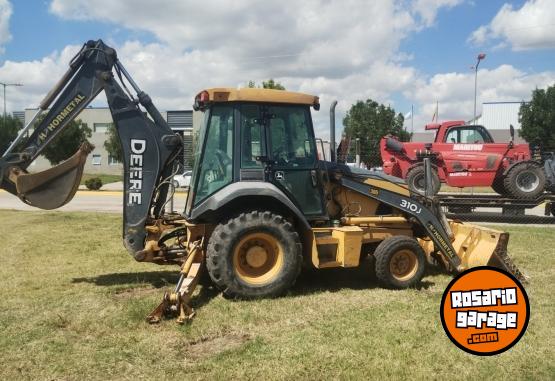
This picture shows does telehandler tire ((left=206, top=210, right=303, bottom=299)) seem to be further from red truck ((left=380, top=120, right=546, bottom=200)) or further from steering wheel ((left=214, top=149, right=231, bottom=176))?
red truck ((left=380, top=120, right=546, bottom=200))

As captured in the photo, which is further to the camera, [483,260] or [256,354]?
[483,260]

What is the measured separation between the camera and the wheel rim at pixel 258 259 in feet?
20.8

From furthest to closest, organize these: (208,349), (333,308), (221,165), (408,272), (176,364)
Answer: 1. (408,272)
2. (221,165)
3. (333,308)
4. (208,349)
5. (176,364)

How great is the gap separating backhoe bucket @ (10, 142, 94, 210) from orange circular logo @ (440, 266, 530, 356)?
5.42 meters

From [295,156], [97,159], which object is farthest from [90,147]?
[97,159]

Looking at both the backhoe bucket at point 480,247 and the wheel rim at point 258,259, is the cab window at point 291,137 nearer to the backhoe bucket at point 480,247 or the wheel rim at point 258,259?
the wheel rim at point 258,259

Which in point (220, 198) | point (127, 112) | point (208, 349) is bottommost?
point (208, 349)

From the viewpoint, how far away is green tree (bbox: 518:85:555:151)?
1436 inches

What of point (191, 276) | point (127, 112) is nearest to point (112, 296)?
point (191, 276)

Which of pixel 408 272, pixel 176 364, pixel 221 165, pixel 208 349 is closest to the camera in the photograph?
pixel 176 364

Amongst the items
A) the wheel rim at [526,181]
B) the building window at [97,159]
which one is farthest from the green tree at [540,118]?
the building window at [97,159]

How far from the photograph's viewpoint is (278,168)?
663 cm

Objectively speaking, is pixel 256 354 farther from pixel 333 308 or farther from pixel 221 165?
pixel 221 165

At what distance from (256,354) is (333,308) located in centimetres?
162
